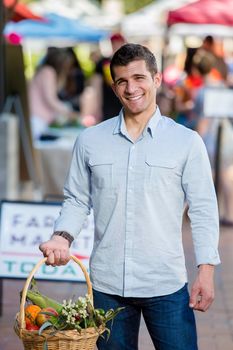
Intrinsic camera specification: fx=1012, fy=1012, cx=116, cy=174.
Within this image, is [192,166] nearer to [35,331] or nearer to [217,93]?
[35,331]

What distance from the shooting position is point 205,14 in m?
14.4

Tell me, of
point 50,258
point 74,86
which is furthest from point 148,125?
point 74,86

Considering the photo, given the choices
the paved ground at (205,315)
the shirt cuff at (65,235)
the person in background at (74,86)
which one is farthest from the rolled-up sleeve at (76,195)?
the person in background at (74,86)

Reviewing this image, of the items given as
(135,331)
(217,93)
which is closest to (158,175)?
(135,331)

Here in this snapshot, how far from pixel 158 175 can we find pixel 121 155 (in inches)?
6.5

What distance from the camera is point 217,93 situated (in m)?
11.6

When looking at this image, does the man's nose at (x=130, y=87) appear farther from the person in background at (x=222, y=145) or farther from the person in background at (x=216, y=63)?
the person in background at (x=216, y=63)

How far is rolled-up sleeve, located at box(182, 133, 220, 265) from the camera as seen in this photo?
3842mm

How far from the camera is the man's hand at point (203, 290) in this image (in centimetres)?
378

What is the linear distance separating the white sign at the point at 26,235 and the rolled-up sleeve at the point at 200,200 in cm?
267

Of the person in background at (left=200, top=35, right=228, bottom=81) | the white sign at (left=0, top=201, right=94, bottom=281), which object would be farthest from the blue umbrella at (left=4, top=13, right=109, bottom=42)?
the white sign at (left=0, top=201, right=94, bottom=281)

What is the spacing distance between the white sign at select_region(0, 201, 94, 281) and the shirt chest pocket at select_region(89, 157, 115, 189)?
260cm

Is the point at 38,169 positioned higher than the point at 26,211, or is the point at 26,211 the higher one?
the point at 26,211

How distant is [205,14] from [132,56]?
1080cm
